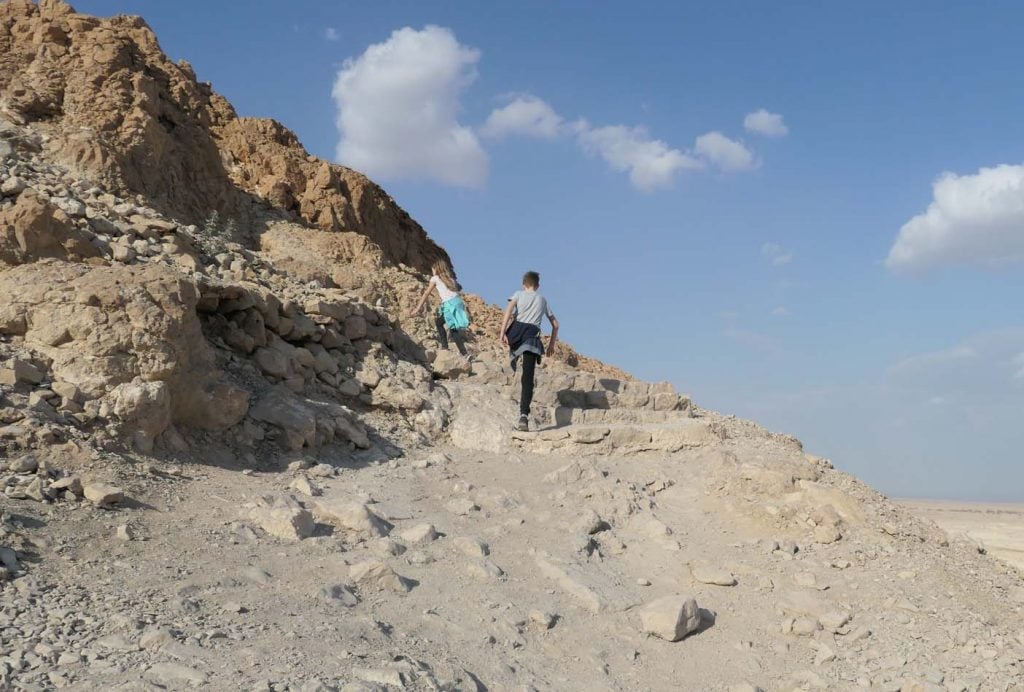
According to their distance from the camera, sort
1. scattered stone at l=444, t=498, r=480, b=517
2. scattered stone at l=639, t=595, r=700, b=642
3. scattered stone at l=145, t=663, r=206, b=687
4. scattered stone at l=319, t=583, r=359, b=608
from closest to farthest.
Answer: scattered stone at l=145, t=663, r=206, b=687, scattered stone at l=319, t=583, r=359, b=608, scattered stone at l=639, t=595, r=700, b=642, scattered stone at l=444, t=498, r=480, b=517

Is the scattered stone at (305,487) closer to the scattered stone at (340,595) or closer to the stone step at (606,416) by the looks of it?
the scattered stone at (340,595)

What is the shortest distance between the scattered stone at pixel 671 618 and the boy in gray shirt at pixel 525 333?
10.7 ft

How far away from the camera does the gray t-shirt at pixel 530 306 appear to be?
8.27 m

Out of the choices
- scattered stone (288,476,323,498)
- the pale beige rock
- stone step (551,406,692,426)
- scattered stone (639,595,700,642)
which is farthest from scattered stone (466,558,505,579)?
stone step (551,406,692,426)

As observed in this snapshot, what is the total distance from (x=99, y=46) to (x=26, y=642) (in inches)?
464

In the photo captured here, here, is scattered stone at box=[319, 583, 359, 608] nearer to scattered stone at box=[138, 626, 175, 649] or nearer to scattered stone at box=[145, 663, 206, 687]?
scattered stone at box=[138, 626, 175, 649]

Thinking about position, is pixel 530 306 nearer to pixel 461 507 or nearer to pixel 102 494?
pixel 461 507

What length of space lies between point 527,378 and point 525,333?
484 mm

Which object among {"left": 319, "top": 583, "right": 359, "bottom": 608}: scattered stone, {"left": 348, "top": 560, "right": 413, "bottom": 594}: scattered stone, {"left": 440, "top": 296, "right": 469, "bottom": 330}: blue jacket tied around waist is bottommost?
{"left": 319, "top": 583, "right": 359, "bottom": 608}: scattered stone

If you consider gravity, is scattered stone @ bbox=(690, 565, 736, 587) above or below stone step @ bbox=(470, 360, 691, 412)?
below

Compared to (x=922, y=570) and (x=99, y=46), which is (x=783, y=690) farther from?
(x=99, y=46)

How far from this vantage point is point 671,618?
16.7ft

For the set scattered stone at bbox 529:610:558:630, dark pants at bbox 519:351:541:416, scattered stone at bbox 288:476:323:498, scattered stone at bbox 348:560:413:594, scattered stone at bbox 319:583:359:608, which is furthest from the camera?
dark pants at bbox 519:351:541:416

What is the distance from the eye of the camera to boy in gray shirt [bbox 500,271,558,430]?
8219mm
